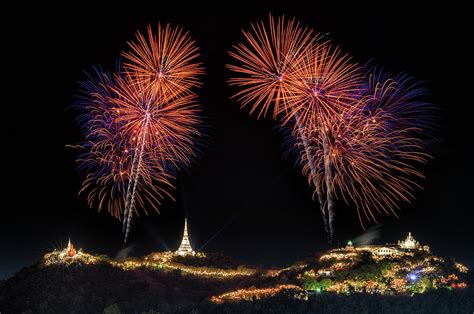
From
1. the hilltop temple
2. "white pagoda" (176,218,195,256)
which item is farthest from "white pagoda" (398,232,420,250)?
"white pagoda" (176,218,195,256)

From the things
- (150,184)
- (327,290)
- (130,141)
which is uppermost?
(130,141)

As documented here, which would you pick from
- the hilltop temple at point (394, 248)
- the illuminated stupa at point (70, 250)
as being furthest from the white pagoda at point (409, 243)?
the illuminated stupa at point (70, 250)

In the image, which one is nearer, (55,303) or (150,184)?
(55,303)

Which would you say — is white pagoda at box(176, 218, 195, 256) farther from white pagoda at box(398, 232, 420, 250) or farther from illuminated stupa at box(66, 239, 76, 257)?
white pagoda at box(398, 232, 420, 250)

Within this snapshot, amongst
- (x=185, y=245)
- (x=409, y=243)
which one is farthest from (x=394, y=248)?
(x=185, y=245)

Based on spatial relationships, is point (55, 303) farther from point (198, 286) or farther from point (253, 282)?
point (253, 282)

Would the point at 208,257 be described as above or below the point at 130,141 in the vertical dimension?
below

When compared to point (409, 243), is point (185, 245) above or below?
above

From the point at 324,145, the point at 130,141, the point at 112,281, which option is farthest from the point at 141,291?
the point at 324,145

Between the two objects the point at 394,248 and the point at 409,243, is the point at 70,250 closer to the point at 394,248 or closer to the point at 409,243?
the point at 394,248

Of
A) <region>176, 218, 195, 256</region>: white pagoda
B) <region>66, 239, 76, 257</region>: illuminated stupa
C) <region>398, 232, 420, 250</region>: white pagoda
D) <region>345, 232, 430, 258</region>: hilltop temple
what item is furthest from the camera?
<region>176, 218, 195, 256</region>: white pagoda

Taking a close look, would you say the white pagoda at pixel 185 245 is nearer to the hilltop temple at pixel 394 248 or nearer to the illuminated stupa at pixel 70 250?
the illuminated stupa at pixel 70 250
